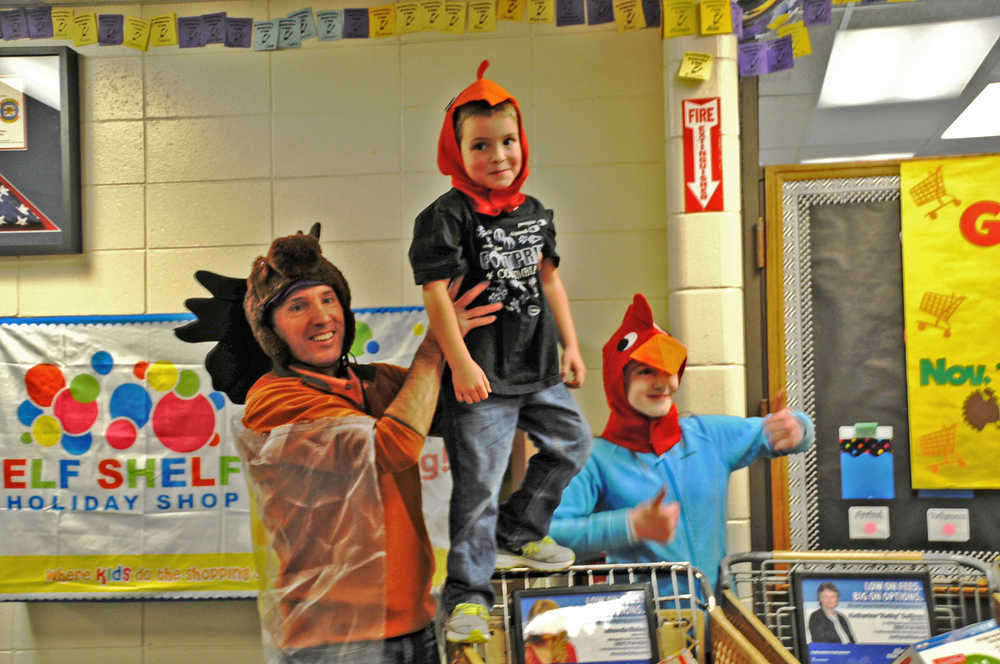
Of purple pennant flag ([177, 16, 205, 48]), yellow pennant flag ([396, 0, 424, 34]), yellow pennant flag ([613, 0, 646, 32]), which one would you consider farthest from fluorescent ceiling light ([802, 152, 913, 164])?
purple pennant flag ([177, 16, 205, 48])

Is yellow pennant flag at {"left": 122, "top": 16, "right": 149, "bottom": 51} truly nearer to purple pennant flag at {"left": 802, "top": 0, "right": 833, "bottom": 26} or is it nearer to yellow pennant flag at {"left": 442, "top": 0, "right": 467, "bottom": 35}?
yellow pennant flag at {"left": 442, "top": 0, "right": 467, "bottom": 35}

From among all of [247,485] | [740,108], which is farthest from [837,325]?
[247,485]

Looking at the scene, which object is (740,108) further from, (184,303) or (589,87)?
(184,303)

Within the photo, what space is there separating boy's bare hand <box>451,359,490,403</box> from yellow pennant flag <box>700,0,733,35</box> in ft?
3.97

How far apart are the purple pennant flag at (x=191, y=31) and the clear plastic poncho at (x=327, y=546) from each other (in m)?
1.27

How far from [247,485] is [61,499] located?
24.3 inches

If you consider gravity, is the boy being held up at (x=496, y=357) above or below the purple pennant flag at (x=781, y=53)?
below

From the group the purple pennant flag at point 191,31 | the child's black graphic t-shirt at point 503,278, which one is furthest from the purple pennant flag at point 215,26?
the child's black graphic t-shirt at point 503,278

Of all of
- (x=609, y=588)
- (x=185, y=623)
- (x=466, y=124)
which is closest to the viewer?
(x=609, y=588)

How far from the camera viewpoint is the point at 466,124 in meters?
2.39

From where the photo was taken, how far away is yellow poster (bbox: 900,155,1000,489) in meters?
2.42

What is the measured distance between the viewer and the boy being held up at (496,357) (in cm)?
231

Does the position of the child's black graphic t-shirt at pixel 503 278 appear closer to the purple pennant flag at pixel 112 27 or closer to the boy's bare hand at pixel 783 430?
the boy's bare hand at pixel 783 430

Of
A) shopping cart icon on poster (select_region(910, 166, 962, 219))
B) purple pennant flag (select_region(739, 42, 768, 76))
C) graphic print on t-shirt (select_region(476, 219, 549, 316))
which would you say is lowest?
graphic print on t-shirt (select_region(476, 219, 549, 316))
